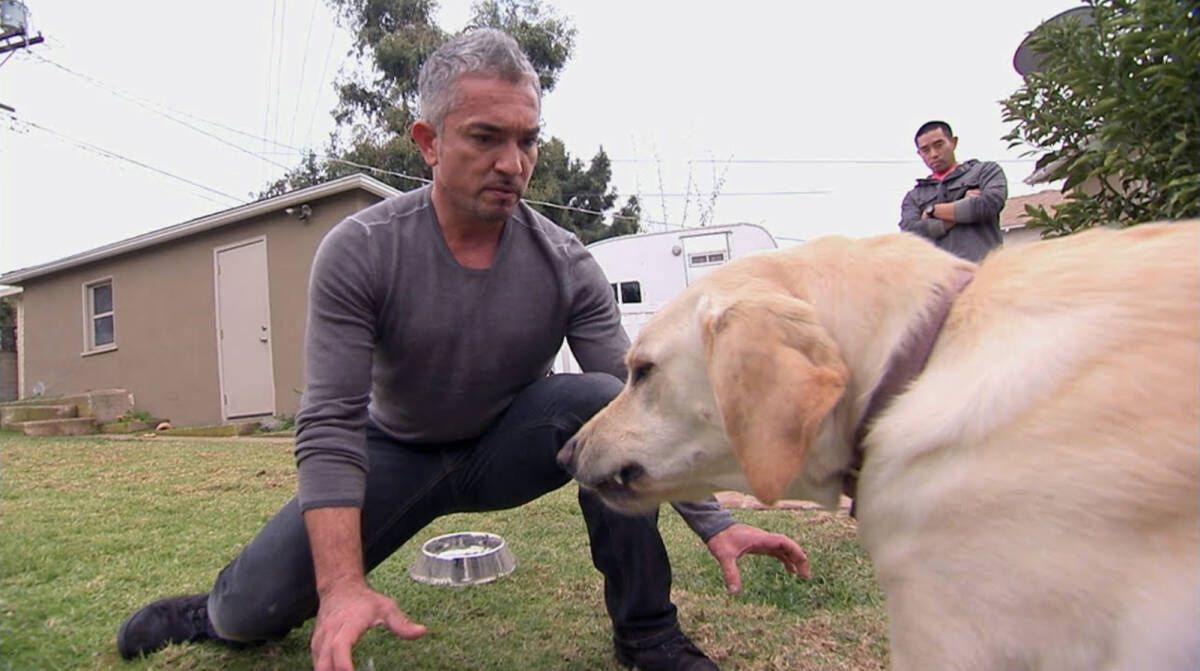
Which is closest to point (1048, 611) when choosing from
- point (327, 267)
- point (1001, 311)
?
point (1001, 311)

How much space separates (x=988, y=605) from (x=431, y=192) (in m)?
1.80

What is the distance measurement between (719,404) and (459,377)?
1.02 metres

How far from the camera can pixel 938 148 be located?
483 cm

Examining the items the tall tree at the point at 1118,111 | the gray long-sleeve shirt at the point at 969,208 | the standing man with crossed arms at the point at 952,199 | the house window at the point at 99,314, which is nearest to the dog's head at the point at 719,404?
the tall tree at the point at 1118,111

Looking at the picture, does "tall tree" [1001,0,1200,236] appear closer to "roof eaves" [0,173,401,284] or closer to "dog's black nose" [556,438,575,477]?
"dog's black nose" [556,438,575,477]

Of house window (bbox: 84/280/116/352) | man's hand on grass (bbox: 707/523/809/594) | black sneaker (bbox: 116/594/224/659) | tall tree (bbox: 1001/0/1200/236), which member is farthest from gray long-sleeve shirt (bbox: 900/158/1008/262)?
house window (bbox: 84/280/116/352)

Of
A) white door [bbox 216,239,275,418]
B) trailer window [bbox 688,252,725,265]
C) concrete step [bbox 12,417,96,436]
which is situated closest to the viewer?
trailer window [bbox 688,252,725,265]

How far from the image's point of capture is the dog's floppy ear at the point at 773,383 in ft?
4.17

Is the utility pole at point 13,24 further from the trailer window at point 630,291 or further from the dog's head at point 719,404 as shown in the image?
the dog's head at point 719,404

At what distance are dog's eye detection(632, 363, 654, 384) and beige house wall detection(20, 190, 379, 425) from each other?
32.6 ft

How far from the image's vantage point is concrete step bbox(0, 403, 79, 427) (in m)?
11.6

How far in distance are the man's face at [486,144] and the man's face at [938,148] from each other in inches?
137

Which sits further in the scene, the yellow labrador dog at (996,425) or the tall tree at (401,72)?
the tall tree at (401,72)

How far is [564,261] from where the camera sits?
2363 millimetres
